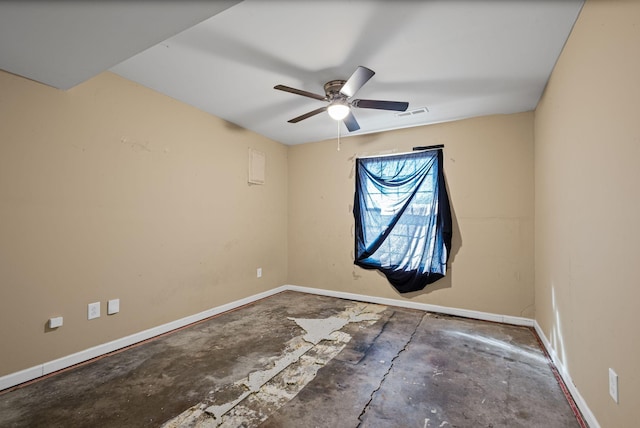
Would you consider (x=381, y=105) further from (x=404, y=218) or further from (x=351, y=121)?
(x=404, y=218)

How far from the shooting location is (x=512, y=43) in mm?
1972

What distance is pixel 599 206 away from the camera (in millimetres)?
1467

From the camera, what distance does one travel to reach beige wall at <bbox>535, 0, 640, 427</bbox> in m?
1.18

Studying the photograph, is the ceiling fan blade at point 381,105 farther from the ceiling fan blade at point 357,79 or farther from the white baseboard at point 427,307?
the white baseboard at point 427,307

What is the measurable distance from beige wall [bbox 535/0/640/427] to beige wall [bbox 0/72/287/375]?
342cm

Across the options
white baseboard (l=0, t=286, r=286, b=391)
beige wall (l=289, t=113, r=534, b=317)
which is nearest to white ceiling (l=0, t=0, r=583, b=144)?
beige wall (l=289, t=113, r=534, b=317)

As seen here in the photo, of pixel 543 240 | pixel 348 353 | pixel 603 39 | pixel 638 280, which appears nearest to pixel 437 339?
pixel 348 353

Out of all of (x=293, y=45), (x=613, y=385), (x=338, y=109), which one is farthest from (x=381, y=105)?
(x=613, y=385)

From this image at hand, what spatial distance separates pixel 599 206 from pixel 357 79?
1.68 m

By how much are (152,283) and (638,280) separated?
345 centimetres

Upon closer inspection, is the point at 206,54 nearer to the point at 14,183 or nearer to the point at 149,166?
the point at 149,166

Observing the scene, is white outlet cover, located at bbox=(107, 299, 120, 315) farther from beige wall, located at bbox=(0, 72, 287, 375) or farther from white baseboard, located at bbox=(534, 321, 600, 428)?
white baseboard, located at bbox=(534, 321, 600, 428)

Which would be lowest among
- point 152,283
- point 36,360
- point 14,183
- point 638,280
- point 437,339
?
point 437,339

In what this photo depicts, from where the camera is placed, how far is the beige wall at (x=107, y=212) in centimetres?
198
